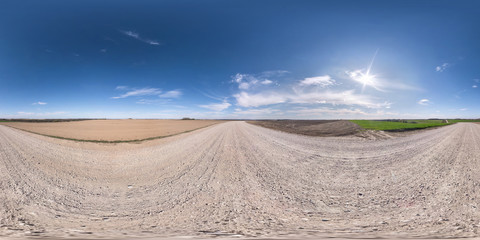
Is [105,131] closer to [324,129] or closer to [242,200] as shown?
[242,200]

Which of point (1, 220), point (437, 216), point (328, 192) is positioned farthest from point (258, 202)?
point (1, 220)

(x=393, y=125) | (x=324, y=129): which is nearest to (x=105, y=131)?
(x=324, y=129)

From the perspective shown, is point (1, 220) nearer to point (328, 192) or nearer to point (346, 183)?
point (328, 192)

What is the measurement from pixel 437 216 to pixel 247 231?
4.29 meters

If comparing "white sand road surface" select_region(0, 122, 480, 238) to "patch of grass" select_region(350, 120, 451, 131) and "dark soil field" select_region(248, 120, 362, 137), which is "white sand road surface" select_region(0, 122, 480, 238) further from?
"patch of grass" select_region(350, 120, 451, 131)

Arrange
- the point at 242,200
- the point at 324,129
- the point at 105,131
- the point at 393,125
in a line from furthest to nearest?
the point at 393,125 < the point at 324,129 < the point at 105,131 < the point at 242,200

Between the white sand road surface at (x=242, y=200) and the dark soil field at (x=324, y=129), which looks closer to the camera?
the white sand road surface at (x=242, y=200)

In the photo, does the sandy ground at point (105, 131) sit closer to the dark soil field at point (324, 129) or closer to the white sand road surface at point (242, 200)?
the white sand road surface at point (242, 200)

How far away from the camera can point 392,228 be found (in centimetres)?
386

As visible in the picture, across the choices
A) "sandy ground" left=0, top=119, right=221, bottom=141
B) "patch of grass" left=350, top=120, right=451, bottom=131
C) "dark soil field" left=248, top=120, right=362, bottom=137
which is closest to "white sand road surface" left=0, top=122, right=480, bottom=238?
"sandy ground" left=0, top=119, right=221, bottom=141

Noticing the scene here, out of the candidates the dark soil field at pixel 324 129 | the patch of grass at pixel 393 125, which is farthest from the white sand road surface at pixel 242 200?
the patch of grass at pixel 393 125

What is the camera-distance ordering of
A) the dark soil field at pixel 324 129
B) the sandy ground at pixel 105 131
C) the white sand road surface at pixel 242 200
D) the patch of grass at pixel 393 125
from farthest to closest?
the patch of grass at pixel 393 125, the dark soil field at pixel 324 129, the sandy ground at pixel 105 131, the white sand road surface at pixel 242 200

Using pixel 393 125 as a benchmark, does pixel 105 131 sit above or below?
below

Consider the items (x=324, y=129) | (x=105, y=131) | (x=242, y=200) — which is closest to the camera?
(x=242, y=200)
